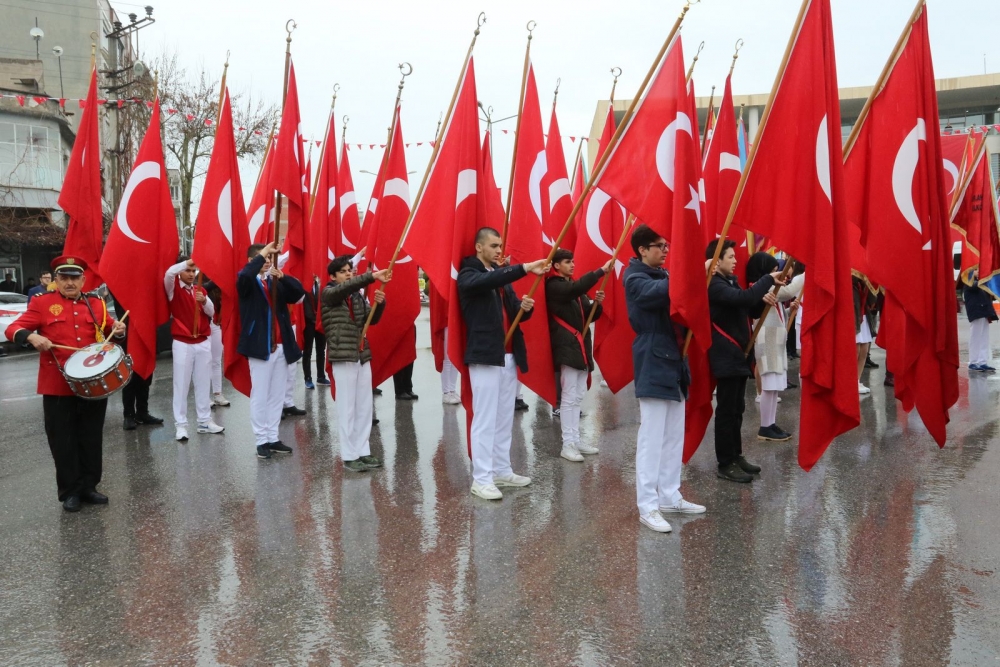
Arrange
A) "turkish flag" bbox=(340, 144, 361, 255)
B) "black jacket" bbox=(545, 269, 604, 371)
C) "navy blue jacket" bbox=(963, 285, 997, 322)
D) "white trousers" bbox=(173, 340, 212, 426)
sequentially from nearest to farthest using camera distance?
"black jacket" bbox=(545, 269, 604, 371) → "white trousers" bbox=(173, 340, 212, 426) → "navy blue jacket" bbox=(963, 285, 997, 322) → "turkish flag" bbox=(340, 144, 361, 255)

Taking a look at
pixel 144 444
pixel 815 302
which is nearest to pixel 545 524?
pixel 815 302

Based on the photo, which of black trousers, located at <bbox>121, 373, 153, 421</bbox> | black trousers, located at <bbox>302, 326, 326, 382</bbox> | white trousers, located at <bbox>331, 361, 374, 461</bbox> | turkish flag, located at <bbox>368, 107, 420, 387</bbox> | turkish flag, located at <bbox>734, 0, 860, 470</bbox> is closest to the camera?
turkish flag, located at <bbox>734, 0, 860, 470</bbox>

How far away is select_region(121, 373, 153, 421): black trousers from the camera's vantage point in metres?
9.31

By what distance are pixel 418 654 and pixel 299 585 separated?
3.66ft

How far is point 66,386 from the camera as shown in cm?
611

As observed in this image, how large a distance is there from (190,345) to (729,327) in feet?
18.4

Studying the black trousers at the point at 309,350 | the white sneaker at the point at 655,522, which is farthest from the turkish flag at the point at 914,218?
the black trousers at the point at 309,350

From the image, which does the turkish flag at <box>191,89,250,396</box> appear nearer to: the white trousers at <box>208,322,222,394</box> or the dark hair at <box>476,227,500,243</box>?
the white trousers at <box>208,322,222,394</box>

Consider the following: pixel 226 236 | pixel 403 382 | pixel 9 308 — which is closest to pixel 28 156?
pixel 9 308

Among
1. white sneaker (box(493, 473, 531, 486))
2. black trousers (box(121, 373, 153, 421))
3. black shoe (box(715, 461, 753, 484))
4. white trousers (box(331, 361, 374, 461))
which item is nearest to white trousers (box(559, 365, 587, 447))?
white sneaker (box(493, 473, 531, 486))

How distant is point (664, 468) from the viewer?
5.71m

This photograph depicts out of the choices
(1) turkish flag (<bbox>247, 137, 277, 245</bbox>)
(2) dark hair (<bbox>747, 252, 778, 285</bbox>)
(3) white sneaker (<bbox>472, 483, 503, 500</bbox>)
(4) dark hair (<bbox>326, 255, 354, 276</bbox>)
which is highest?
(1) turkish flag (<bbox>247, 137, 277, 245</bbox>)

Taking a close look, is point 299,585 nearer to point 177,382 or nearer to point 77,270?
point 77,270

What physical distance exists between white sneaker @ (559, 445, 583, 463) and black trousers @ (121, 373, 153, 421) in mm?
4811
